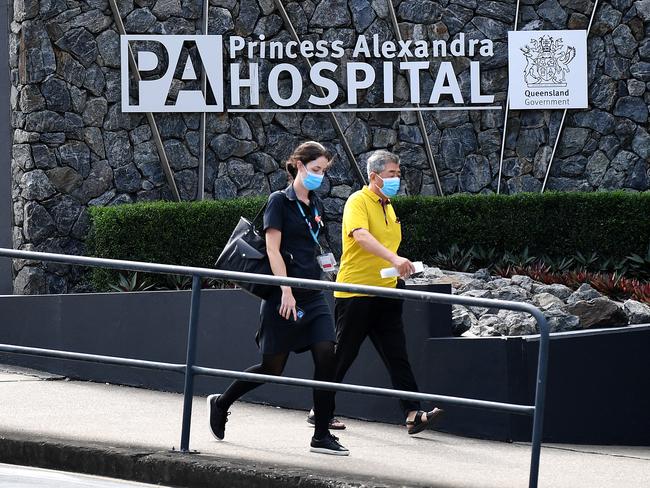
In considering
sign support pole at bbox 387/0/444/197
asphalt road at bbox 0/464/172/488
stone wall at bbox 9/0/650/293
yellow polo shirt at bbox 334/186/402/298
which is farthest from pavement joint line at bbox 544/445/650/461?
sign support pole at bbox 387/0/444/197

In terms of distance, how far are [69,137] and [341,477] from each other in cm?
795

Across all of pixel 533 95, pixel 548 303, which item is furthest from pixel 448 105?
pixel 548 303

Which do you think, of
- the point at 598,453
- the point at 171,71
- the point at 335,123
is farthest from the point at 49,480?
the point at 335,123

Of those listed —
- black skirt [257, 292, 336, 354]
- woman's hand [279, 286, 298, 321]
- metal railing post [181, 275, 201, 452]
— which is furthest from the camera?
black skirt [257, 292, 336, 354]

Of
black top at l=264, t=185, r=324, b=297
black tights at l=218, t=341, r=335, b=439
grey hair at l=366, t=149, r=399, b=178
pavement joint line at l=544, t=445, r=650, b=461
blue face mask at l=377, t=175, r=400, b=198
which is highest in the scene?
grey hair at l=366, t=149, r=399, b=178

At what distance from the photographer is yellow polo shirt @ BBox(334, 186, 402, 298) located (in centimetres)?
726

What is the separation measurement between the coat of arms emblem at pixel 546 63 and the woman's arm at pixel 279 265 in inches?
300

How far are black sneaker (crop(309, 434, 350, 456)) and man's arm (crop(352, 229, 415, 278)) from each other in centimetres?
100

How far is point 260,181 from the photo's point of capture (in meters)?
13.5

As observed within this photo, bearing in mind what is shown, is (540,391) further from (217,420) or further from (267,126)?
(267,126)

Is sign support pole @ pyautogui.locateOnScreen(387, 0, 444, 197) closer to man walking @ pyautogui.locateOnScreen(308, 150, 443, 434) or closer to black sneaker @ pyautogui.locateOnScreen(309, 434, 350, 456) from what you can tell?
man walking @ pyautogui.locateOnScreen(308, 150, 443, 434)

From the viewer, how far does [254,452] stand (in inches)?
262

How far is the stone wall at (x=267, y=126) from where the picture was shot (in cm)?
1306

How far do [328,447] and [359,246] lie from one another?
1204 mm
